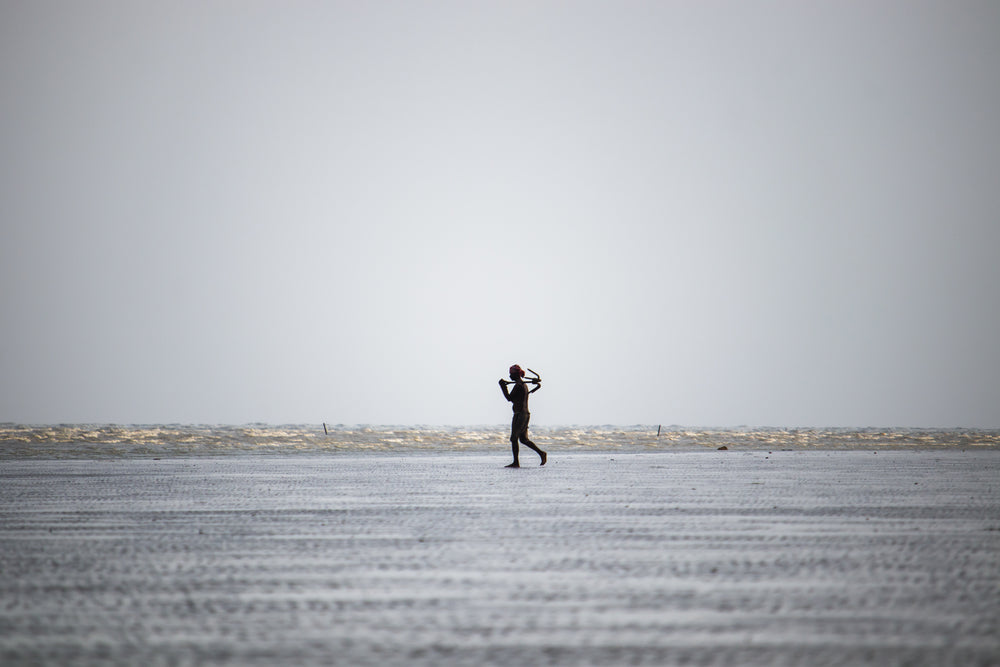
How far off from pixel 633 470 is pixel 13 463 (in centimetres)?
1358

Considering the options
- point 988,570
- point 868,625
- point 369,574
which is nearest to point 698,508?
point 988,570

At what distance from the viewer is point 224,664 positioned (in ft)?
14.1

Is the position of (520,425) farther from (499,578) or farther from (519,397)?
(499,578)

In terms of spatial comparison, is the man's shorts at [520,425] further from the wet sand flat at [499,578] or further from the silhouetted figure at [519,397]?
the wet sand flat at [499,578]

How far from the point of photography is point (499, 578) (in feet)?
21.4

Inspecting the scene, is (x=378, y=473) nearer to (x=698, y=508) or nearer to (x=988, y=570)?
(x=698, y=508)

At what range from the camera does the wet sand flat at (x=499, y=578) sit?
4633 mm

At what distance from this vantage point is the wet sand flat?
4.63m

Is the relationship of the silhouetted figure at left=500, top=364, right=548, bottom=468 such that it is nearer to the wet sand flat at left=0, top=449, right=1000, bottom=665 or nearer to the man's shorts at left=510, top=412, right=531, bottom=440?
the man's shorts at left=510, top=412, right=531, bottom=440

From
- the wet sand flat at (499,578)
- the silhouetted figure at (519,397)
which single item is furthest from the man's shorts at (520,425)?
the wet sand flat at (499,578)

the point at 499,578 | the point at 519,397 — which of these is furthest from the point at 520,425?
the point at 499,578

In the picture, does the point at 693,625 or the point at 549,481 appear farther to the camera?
the point at 549,481

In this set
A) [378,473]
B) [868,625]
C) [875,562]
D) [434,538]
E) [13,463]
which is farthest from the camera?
[13,463]

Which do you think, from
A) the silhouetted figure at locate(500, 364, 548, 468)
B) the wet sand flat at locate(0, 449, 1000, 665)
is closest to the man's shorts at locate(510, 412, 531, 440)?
the silhouetted figure at locate(500, 364, 548, 468)
